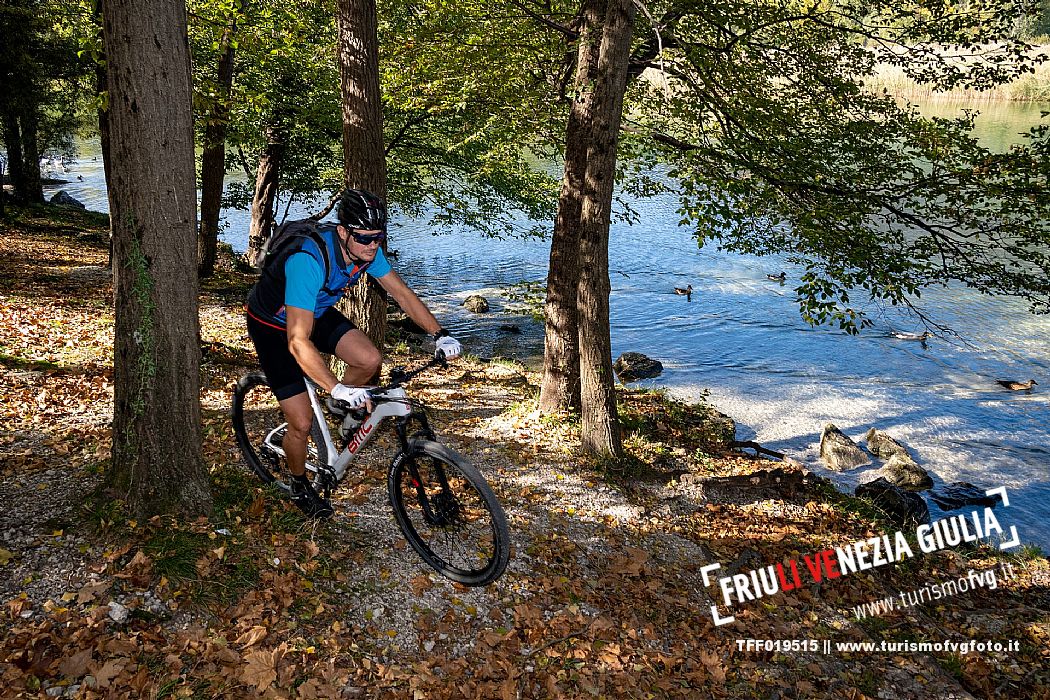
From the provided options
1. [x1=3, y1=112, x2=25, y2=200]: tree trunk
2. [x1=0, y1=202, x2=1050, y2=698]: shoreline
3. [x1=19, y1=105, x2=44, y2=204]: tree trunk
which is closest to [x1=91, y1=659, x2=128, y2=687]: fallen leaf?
[x1=0, y1=202, x2=1050, y2=698]: shoreline

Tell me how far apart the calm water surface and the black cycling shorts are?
11461 mm

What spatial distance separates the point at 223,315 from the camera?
14.7 metres

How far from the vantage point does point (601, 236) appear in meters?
8.63

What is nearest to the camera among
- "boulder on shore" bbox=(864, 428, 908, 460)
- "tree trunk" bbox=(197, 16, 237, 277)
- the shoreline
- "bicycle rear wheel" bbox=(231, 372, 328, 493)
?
the shoreline

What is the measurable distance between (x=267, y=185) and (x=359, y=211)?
54.2 feet

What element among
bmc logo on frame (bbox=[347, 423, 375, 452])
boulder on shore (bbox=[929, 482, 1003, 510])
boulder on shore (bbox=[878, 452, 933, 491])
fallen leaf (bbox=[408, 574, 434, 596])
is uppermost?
bmc logo on frame (bbox=[347, 423, 375, 452])

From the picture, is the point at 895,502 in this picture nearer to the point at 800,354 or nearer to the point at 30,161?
the point at 800,354

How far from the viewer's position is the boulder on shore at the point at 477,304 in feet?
78.2

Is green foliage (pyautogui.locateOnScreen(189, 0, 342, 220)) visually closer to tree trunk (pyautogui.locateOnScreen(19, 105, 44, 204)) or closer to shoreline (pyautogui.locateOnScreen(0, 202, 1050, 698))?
shoreline (pyautogui.locateOnScreen(0, 202, 1050, 698))

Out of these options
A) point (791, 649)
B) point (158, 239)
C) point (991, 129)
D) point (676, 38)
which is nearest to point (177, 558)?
point (158, 239)

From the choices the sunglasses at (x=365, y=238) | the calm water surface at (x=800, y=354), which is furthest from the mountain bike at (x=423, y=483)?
the calm water surface at (x=800, y=354)

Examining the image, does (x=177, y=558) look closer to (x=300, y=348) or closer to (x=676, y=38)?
(x=300, y=348)

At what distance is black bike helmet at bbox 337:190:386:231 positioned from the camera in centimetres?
480

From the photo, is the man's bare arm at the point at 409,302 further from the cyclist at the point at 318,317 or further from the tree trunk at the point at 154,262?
the tree trunk at the point at 154,262
